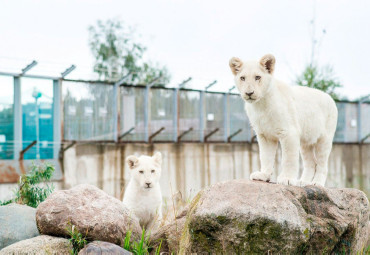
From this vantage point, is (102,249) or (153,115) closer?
(102,249)

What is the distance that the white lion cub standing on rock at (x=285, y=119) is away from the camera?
6211 mm

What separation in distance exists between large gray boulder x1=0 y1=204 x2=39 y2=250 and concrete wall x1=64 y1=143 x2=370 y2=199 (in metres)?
6.18

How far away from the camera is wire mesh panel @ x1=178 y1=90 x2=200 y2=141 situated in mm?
20297

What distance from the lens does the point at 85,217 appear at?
667 cm

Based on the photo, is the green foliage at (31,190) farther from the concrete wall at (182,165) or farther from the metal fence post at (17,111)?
the metal fence post at (17,111)

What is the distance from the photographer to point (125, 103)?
733 inches

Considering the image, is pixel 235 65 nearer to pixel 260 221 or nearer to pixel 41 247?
pixel 260 221

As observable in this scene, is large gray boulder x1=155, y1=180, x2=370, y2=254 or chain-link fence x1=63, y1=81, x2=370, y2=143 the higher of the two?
chain-link fence x1=63, y1=81, x2=370, y2=143

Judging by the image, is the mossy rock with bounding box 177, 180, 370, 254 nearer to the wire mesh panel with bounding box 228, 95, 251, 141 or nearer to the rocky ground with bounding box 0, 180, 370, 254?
the rocky ground with bounding box 0, 180, 370, 254

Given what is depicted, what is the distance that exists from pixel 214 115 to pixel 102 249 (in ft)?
51.3

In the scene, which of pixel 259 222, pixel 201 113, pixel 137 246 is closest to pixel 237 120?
pixel 201 113

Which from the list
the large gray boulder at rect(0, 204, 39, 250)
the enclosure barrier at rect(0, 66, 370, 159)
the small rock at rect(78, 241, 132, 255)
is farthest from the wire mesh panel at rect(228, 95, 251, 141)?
the small rock at rect(78, 241, 132, 255)

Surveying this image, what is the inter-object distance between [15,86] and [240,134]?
33.0 feet

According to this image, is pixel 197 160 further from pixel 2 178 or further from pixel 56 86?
pixel 2 178
